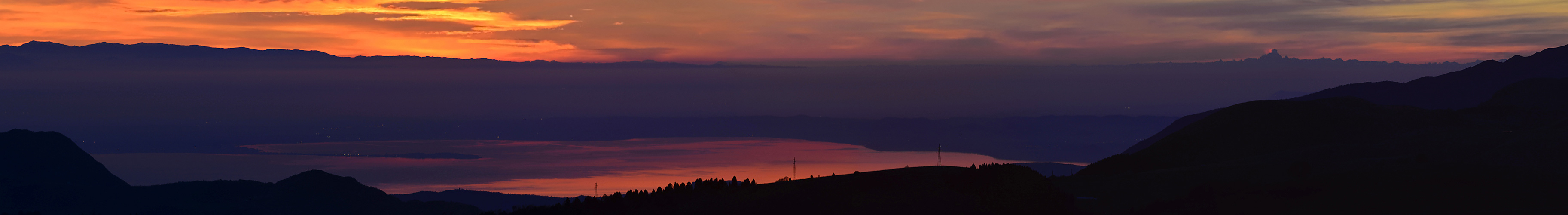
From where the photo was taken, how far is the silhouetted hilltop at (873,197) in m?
84.4

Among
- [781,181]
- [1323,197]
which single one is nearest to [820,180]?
[781,181]

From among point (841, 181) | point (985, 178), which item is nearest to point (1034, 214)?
point (985, 178)

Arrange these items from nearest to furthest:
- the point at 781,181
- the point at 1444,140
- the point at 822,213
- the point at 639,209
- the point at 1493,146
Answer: the point at 822,213
the point at 639,209
the point at 781,181
the point at 1493,146
the point at 1444,140

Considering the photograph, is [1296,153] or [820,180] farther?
[1296,153]

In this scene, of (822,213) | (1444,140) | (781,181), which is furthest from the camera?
(1444,140)

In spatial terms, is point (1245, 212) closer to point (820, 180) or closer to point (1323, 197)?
point (1323, 197)

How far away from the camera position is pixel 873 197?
283 feet

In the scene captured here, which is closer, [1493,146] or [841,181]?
[841,181]

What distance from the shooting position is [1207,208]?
330ft

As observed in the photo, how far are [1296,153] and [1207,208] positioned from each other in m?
95.1

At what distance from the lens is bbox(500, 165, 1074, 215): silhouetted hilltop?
8438 cm

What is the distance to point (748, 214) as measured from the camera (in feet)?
281

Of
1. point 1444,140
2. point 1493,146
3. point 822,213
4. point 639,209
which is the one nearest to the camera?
point 822,213

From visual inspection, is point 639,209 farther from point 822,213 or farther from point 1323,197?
point 1323,197
